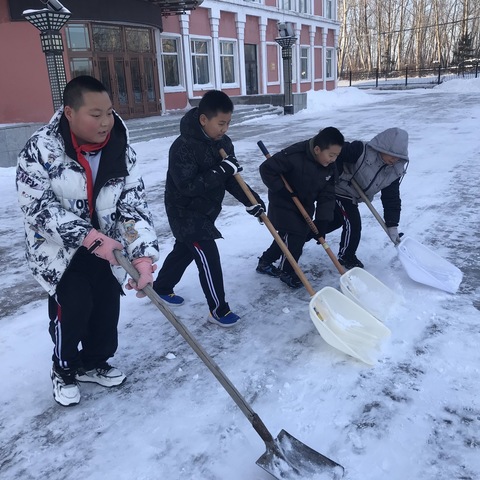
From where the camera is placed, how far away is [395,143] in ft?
10.9

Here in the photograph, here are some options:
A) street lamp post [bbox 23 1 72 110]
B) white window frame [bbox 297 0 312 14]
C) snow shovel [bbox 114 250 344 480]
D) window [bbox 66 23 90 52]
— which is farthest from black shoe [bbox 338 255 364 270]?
white window frame [bbox 297 0 312 14]

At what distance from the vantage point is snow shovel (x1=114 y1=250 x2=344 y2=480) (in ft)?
5.95

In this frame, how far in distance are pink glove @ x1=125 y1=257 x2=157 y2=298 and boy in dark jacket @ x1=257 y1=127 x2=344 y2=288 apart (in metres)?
1.49

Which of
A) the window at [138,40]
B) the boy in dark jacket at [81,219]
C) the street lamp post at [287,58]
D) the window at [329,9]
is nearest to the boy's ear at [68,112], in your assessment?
the boy in dark jacket at [81,219]

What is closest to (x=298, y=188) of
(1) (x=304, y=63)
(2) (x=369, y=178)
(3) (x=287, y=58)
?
(2) (x=369, y=178)

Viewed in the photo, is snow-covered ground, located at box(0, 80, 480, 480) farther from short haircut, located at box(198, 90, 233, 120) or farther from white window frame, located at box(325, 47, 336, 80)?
white window frame, located at box(325, 47, 336, 80)

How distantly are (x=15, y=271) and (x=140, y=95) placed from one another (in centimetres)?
1254

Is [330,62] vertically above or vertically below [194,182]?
above

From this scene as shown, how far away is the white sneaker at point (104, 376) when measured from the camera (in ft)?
8.06

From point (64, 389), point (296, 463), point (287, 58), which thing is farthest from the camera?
point (287, 58)

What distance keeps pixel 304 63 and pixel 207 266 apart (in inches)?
1028

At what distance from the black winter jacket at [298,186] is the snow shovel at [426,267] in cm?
39

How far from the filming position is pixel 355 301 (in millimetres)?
3088

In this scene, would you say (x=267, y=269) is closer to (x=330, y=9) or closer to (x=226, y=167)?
(x=226, y=167)
